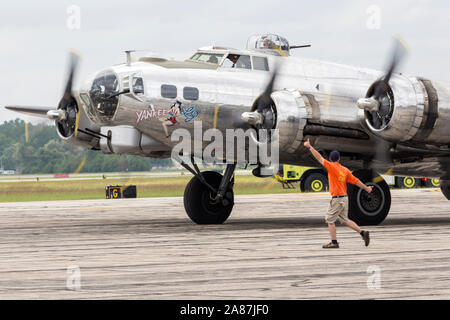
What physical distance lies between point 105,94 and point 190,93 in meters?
2.13

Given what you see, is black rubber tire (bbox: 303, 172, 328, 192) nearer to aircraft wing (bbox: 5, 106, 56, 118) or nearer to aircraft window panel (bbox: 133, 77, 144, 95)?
aircraft wing (bbox: 5, 106, 56, 118)

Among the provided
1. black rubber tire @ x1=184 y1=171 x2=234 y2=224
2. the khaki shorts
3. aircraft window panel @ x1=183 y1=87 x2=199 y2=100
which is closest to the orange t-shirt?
the khaki shorts

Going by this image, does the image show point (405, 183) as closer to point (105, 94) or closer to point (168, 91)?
point (168, 91)

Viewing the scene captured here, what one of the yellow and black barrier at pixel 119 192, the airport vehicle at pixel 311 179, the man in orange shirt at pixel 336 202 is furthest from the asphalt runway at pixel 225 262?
the airport vehicle at pixel 311 179

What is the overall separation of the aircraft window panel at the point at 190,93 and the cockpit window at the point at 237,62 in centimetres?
148

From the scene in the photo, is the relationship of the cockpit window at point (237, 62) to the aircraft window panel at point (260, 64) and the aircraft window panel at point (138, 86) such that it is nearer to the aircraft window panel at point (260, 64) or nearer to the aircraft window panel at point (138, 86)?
the aircraft window panel at point (260, 64)

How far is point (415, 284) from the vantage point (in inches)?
413

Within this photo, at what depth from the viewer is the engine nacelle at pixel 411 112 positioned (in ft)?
60.7

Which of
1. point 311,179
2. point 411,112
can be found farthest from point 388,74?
point 311,179

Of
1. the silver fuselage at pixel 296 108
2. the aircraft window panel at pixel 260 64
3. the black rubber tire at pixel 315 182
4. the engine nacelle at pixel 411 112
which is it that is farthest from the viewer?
the black rubber tire at pixel 315 182

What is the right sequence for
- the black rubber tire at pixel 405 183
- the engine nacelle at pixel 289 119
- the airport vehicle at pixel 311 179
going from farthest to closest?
1. the black rubber tire at pixel 405 183
2. the airport vehicle at pixel 311 179
3. the engine nacelle at pixel 289 119

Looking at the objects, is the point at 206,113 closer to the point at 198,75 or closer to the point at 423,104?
the point at 198,75

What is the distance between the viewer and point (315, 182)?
165ft
